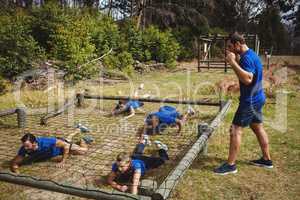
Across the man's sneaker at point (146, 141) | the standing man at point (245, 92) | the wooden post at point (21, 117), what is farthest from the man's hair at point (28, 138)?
the standing man at point (245, 92)

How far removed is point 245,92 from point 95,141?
2.68 m

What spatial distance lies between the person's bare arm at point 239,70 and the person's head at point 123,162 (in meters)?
1.48

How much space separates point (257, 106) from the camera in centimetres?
388

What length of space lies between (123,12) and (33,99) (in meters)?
18.8

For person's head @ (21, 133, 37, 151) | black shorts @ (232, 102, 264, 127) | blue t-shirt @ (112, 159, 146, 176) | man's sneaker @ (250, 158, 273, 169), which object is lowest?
man's sneaker @ (250, 158, 273, 169)

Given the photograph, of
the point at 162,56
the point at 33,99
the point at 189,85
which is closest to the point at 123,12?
the point at 162,56

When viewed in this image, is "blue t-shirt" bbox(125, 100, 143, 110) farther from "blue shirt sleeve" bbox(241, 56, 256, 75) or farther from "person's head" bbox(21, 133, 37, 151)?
"blue shirt sleeve" bbox(241, 56, 256, 75)

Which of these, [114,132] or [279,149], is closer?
[279,149]

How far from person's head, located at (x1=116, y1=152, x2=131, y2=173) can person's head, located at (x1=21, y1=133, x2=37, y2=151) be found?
1.29m

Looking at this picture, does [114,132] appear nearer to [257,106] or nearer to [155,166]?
[155,166]

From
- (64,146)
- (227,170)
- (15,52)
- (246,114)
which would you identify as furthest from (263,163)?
(15,52)

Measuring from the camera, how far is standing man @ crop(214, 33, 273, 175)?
357 cm

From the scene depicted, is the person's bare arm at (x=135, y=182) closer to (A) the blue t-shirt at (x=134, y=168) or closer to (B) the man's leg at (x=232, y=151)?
(A) the blue t-shirt at (x=134, y=168)

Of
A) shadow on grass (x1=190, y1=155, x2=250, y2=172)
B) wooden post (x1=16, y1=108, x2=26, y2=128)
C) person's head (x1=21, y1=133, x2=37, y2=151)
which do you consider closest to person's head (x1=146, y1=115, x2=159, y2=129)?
shadow on grass (x1=190, y1=155, x2=250, y2=172)
